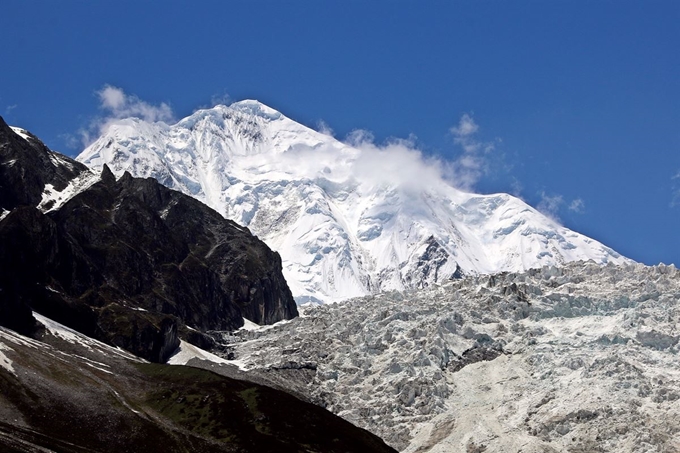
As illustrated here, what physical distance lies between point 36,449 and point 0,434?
9873 millimetres

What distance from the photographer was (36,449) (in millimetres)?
196125

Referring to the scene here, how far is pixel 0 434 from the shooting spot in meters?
200
